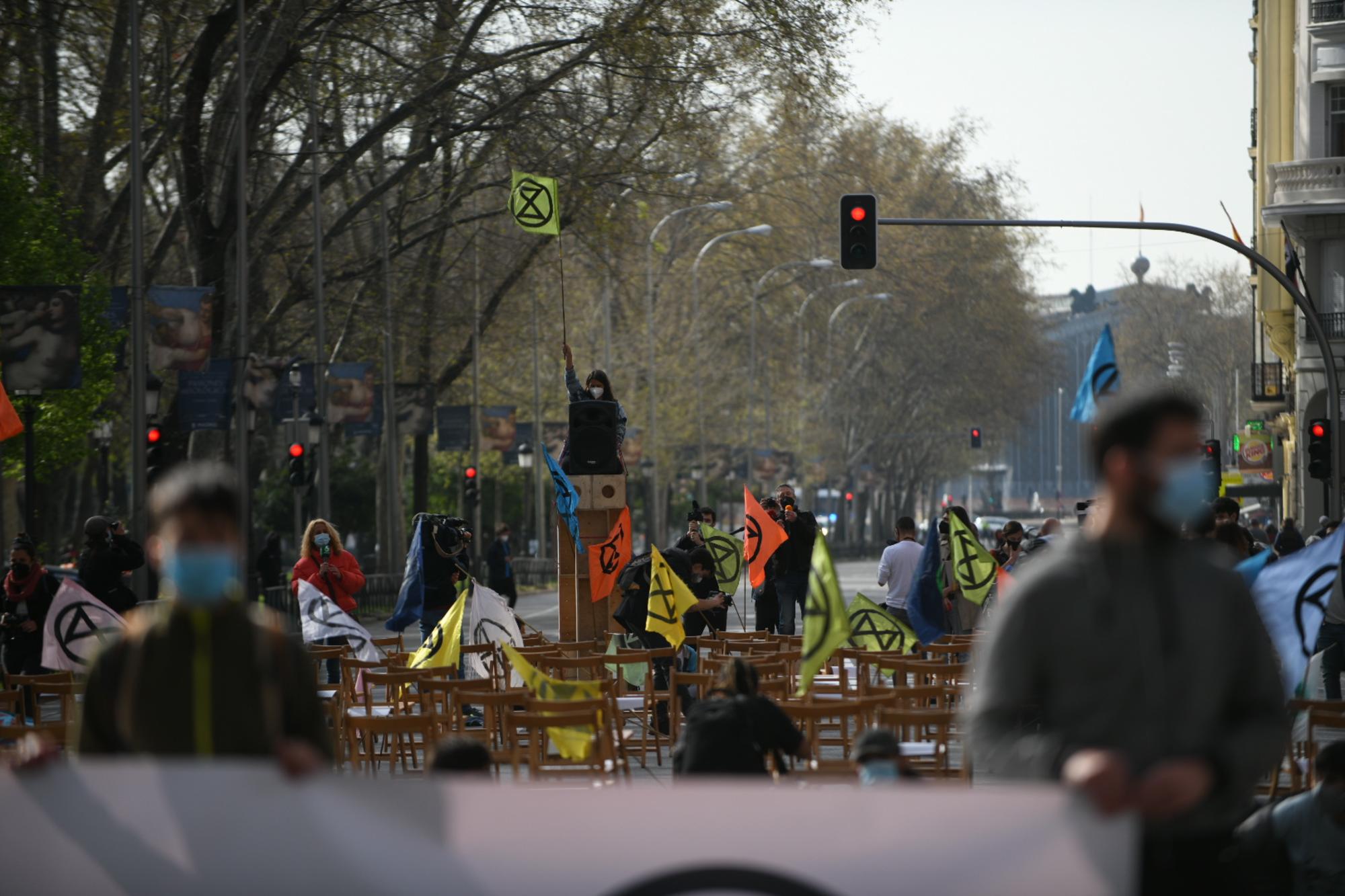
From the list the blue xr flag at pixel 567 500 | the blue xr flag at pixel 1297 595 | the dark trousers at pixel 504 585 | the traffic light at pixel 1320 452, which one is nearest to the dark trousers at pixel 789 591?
the blue xr flag at pixel 567 500

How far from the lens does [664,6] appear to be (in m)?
32.5

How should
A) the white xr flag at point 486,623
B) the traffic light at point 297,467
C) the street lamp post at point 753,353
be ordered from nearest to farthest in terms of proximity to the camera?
the white xr flag at point 486,623, the traffic light at point 297,467, the street lamp post at point 753,353

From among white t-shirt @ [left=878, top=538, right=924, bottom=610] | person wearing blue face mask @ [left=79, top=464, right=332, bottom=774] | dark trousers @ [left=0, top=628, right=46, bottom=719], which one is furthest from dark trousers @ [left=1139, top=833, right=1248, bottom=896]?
white t-shirt @ [left=878, top=538, right=924, bottom=610]

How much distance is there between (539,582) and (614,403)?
105ft

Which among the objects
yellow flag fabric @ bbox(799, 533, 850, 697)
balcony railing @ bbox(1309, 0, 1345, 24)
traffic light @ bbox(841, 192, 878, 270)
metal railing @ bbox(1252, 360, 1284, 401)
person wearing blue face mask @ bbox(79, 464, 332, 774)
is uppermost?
balcony railing @ bbox(1309, 0, 1345, 24)

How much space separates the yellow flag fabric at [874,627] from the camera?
45.1 ft

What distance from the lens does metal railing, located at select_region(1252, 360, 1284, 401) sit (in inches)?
2195

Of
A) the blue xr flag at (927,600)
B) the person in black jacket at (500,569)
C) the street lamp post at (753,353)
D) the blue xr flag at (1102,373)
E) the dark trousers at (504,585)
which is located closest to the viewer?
the blue xr flag at (1102,373)

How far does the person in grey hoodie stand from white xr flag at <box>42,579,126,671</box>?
6623 mm

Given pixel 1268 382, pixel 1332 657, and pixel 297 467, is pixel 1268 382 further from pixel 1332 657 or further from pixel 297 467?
pixel 1332 657

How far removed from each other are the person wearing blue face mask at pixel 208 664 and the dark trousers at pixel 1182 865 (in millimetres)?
1684

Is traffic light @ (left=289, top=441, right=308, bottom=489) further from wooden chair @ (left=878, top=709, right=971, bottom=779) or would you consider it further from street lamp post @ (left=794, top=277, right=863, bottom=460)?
street lamp post @ (left=794, top=277, right=863, bottom=460)

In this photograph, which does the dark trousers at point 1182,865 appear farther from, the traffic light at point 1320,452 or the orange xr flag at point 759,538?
the traffic light at point 1320,452

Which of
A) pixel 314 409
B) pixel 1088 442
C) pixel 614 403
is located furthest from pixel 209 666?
pixel 314 409
